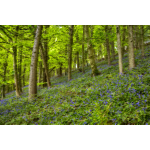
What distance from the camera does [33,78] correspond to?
282 inches

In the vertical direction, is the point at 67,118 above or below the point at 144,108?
below

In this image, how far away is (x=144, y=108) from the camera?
304 centimetres

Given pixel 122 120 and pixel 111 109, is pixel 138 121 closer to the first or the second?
pixel 122 120

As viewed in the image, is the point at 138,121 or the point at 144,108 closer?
the point at 138,121
